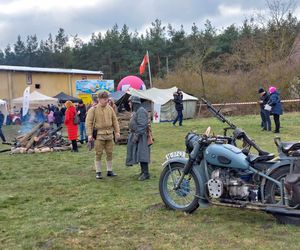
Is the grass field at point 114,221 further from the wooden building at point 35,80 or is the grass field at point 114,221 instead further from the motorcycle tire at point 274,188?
the wooden building at point 35,80

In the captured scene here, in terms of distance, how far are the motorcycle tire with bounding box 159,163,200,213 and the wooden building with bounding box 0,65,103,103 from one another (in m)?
39.9

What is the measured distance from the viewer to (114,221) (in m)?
5.60

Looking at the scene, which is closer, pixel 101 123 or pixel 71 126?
pixel 101 123

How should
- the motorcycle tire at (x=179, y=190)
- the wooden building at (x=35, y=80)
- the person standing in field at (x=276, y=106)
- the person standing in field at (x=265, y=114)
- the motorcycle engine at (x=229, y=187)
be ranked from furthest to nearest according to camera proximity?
the wooden building at (x=35, y=80)
the person standing in field at (x=265, y=114)
the person standing in field at (x=276, y=106)
the motorcycle tire at (x=179, y=190)
the motorcycle engine at (x=229, y=187)

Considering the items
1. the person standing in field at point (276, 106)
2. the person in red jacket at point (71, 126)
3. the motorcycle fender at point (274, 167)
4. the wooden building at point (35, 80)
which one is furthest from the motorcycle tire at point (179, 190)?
the wooden building at point (35, 80)

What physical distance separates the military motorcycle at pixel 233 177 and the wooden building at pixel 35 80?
40.1m

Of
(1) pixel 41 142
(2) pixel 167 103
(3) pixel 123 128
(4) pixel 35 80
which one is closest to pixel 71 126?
(1) pixel 41 142

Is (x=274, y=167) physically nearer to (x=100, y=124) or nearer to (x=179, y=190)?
(x=179, y=190)

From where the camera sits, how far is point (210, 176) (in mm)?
5555

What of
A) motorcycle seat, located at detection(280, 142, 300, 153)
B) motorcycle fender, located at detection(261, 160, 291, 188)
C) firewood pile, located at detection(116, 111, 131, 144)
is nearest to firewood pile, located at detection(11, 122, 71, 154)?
firewood pile, located at detection(116, 111, 131, 144)

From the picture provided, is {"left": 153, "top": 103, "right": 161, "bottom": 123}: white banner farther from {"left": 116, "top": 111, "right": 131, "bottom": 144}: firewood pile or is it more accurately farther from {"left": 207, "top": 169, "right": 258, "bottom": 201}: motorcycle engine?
{"left": 207, "top": 169, "right": 258, "bottom": 201}: motorcycle engine

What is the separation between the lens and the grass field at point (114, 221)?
4.70 m

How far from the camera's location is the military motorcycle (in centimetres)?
A: 500

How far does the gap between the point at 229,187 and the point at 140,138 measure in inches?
138
